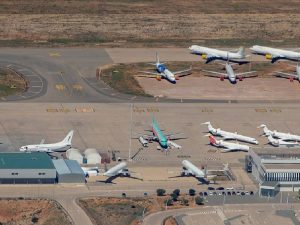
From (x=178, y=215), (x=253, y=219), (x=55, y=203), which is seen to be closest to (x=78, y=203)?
(x=55, y=203)

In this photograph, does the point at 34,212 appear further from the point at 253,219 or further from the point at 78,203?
the point at 253,219

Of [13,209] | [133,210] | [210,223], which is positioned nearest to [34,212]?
[13,209]

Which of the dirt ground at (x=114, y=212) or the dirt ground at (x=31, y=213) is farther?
the dirt ground at (x=114, y=212)

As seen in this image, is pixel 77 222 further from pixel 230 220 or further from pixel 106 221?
pixel 230 220

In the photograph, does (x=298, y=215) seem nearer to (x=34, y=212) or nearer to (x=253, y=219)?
(x=253, y=219)

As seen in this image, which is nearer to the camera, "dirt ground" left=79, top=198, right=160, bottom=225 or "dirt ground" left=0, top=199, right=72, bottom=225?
"dirt ground" left=0, top=199, right=72, bottom=225

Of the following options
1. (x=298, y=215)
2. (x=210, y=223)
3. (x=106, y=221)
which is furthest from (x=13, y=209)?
(x=298, y=215)
